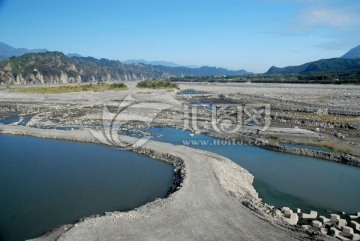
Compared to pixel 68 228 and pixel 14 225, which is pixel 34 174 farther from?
pixel 68 228

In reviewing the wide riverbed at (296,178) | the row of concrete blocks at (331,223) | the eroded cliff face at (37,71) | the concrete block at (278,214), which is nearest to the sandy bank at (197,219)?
the concrete block at (278,214)

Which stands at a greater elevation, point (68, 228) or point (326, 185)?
point (68, 228)

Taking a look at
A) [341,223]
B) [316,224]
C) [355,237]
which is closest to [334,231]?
[355,237]

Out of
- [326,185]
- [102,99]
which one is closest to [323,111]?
[326,185]

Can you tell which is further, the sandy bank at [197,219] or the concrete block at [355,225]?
the concrete block at [355,225]

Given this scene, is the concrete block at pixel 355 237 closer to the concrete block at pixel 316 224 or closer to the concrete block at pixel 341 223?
the concrete block at pixel 341 223

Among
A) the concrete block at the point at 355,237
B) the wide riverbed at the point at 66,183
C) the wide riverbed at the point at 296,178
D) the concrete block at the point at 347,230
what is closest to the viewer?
the concrete block at the point at 355,237
